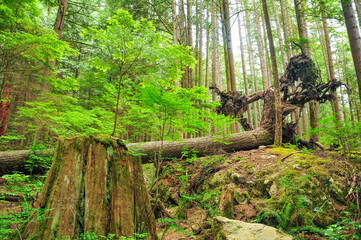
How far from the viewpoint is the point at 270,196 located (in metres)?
3.85

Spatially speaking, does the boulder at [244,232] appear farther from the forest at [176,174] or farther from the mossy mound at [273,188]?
the mossy mound at [273,188]

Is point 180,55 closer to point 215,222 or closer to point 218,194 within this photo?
point 218,194

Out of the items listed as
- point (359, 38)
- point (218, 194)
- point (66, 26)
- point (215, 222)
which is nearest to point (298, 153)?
point (218, 194)

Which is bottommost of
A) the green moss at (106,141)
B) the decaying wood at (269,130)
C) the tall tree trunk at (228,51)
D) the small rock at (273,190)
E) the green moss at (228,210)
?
the green moss at (228,210)

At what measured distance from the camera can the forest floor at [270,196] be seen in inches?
114

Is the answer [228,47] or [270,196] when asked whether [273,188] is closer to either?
[270,196]

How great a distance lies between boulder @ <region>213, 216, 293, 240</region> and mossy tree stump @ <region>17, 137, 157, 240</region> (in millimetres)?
1055

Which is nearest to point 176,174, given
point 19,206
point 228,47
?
point 19,206

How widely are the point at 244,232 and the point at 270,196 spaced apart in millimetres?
1499

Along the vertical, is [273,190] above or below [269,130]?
below

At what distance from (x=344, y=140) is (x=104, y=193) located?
15.5 feet

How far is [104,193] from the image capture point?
2.73m

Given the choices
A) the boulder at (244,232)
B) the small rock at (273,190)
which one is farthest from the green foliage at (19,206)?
the small rock at (273,190)

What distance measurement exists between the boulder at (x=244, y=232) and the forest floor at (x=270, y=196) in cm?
31
